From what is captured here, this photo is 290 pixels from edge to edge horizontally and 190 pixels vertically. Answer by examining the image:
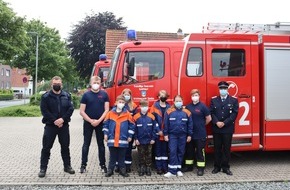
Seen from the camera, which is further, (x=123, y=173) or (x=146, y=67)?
(x=146, y=67)

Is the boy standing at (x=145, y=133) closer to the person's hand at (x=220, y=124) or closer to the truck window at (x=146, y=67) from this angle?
the truck window at (x=146, y=67)

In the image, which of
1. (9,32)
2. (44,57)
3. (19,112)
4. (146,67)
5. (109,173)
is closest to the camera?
(109,173)

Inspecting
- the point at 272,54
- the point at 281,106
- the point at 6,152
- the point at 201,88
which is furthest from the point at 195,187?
the point at 6,152

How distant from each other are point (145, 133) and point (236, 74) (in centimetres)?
242

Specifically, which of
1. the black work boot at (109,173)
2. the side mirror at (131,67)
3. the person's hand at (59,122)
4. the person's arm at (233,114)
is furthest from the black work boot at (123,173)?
the person's arm at (233,114)

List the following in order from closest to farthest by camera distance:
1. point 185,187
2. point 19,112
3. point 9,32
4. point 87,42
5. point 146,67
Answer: point 185,187
point 146,67
point 9,32
point 19,112
point 87,42

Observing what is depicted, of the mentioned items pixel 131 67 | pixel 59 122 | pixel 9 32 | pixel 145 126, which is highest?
pixel 9 32

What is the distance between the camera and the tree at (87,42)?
26.3 metres

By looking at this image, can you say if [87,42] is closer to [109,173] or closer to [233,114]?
[109,173]

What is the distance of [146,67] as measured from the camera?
788cm

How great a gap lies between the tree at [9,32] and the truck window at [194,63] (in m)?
17.0

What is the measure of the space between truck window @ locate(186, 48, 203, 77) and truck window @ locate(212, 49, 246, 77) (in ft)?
1.02

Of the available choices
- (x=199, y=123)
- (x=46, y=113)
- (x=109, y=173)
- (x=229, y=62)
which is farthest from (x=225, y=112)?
(x=46, y=113)

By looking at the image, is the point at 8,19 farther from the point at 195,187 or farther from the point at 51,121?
the point at 195,187
